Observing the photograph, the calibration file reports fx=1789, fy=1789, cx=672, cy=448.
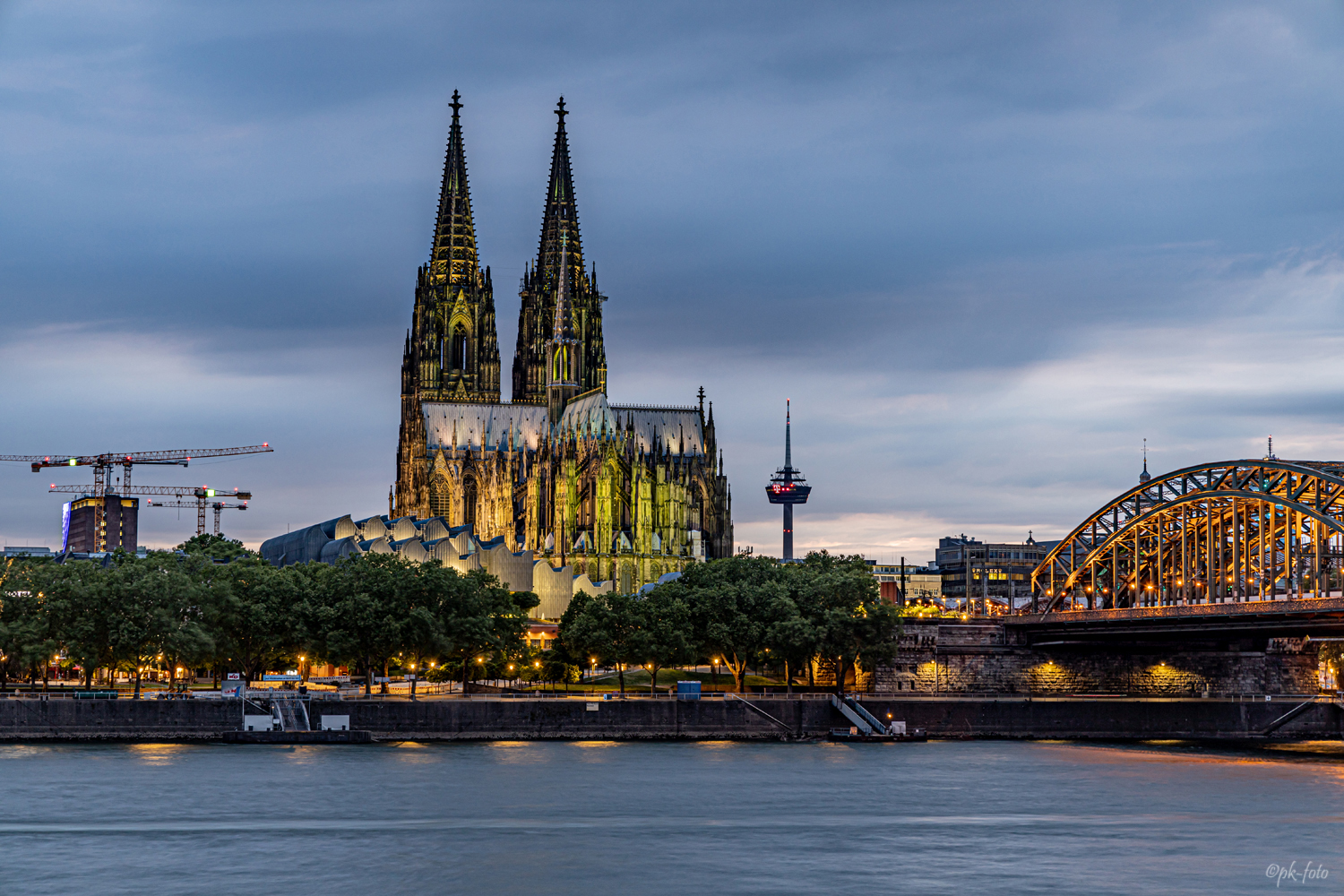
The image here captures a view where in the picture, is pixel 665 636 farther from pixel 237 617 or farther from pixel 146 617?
pixel 146 617

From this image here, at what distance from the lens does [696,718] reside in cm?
10662

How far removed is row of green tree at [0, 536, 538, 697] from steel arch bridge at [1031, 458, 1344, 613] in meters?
45.3

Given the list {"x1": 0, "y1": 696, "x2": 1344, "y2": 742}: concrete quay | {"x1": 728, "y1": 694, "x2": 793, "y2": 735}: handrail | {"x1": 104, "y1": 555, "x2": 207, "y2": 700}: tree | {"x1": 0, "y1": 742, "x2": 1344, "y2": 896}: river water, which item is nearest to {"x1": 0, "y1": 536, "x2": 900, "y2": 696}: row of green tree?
{"x1": 104, "y1": 555, "x2": 207, "y2": 700}: tree

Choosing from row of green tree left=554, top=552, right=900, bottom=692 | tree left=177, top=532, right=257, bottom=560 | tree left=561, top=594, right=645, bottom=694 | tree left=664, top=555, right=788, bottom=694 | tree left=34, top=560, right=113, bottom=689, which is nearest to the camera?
tree left=34, top=560, right=113, bottom=689

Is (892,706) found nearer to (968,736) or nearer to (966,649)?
(968,736)

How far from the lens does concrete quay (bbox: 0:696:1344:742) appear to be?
99.8 metres

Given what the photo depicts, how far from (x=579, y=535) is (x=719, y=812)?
116m

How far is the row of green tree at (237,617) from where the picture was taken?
110 metres

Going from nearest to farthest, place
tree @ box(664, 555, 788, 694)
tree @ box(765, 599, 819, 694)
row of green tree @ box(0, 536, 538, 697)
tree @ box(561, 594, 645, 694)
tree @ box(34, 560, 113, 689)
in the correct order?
tree @ box(34, 560, 113, 689) → row of green tree @ box(0, 536, 538, 697) → tree @ box(765, 599, 819, 694) → tree @ box(664, 555, 788, 694) → tree @ box(561, 594, 645, 694)

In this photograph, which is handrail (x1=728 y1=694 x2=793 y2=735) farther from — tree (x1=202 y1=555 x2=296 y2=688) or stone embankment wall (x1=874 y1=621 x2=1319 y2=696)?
tree (x1=202 y1=555 x2=296 y2=688)

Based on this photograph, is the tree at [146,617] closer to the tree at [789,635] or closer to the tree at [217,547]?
the tree at [789,635]

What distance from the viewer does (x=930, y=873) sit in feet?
191

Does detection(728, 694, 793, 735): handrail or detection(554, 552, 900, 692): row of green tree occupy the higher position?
detection(554, 552, 900, 692): row of green tree

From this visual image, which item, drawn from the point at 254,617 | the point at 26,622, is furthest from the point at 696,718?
the point at 26,622
